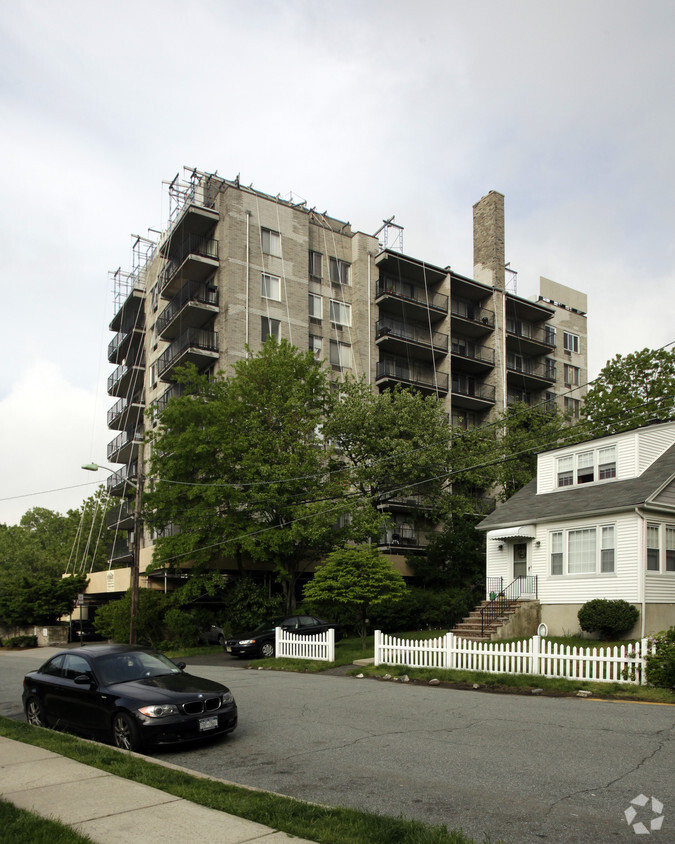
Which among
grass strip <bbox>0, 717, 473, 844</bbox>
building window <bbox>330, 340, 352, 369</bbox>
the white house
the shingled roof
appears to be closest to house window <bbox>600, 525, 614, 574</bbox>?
the white house

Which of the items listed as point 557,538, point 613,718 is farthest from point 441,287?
point 613,718

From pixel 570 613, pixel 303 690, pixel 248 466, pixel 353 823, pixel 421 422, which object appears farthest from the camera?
pixel 421 422

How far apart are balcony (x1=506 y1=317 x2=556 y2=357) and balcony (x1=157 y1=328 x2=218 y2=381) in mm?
22713

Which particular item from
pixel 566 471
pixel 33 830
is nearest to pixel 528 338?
pixel 566 471

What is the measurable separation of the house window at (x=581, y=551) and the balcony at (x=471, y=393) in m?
25.0

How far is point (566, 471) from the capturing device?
28297 millimetres

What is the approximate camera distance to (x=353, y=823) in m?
6.15

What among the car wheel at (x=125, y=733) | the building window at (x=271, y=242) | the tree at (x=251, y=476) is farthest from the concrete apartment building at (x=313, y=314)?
the car wheel at (x=125, y=733)

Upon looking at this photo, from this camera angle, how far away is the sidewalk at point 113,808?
5906 mm

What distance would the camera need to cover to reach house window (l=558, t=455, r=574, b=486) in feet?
92.1

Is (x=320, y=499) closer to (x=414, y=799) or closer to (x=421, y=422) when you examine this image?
(x=421, y=422)

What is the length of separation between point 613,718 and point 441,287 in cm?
4257

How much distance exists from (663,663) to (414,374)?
119 ft

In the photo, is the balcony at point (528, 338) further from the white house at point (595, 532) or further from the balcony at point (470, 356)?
the white house at point (595, 532)
